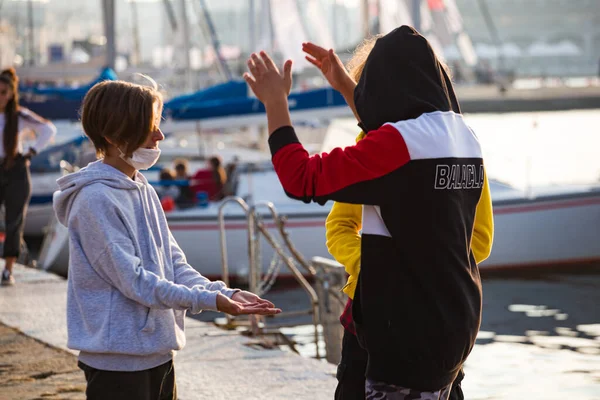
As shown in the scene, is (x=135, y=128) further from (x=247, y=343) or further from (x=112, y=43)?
(x=112, y=43)

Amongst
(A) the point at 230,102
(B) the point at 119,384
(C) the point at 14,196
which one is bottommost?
(B) the point at 119,384

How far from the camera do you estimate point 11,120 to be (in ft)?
29.2

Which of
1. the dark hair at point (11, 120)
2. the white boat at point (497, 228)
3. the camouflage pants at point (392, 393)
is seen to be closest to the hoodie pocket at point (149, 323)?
the camouflage pants at point (392, 393)

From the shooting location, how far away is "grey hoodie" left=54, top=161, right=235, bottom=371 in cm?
312

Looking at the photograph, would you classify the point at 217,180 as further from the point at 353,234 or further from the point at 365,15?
the point at 353,234

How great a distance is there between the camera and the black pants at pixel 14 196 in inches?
352

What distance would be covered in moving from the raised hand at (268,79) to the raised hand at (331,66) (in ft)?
1.06

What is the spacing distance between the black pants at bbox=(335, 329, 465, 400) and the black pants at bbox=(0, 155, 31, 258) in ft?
20.7

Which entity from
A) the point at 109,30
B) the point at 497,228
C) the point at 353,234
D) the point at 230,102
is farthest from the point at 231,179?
the point at 353,234

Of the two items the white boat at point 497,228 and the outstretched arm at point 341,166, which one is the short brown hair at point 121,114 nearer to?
the outstretched arm at point 341,166

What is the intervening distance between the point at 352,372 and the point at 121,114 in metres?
1.05

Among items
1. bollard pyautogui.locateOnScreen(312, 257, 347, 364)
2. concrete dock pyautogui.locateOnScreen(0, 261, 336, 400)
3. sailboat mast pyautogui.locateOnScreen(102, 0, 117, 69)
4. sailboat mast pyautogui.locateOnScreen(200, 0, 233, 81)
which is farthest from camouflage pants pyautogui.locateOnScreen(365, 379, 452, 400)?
sailboat mast pyautogui.locateOnScreen(200, 0, 233, 81)

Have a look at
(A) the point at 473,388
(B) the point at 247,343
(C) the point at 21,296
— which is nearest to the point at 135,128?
(B) the point at 247,343

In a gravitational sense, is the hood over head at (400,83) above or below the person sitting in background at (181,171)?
above
